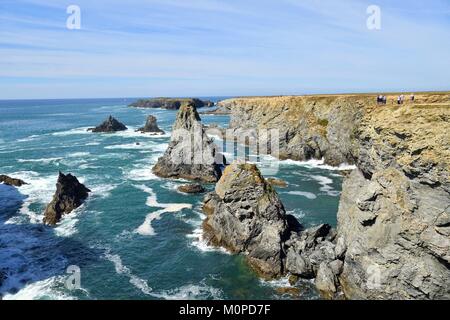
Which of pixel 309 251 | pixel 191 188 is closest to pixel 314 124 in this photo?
pixel 191 188

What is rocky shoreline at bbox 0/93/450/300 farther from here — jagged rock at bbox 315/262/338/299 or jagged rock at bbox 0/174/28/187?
jagged rock at bbox 0/174/28/187

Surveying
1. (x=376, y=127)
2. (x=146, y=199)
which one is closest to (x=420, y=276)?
(x=376, y=127)

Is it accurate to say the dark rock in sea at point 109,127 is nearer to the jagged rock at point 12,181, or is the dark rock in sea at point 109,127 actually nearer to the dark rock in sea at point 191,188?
the jagged rock at point 12,181

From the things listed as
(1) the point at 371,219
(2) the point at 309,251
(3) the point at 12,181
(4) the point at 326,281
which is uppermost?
(1) the point at 371,219

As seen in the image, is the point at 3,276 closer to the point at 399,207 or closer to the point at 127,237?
the point at 127,237

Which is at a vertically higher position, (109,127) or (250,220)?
(109,127)

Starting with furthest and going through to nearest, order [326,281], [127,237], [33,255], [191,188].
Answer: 1. [191,188]
2. [127,237]
3. [33,255]
4. [326,281]
